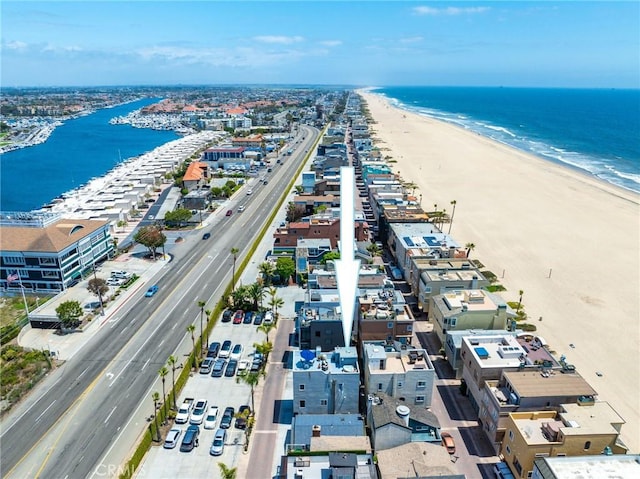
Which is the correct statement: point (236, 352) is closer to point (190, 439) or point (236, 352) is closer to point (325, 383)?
point (190, 439)

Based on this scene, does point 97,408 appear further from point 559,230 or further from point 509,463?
point 559,230

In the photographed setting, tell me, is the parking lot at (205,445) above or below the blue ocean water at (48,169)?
above

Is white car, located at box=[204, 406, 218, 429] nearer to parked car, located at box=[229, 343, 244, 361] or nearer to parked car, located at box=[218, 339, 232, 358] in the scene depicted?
parked car, located at box=[229, 343, 244, 361]

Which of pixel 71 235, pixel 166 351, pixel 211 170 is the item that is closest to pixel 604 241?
pixel 166 351

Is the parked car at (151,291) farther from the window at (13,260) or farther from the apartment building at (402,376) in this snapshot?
the apartment building at (402,376)

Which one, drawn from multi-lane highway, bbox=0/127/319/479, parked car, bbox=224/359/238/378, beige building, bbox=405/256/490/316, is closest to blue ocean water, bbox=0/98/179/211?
multi-lane highway, bbox=0/127/319/479

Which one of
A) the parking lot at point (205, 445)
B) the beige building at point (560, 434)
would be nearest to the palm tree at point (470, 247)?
the beige building at point (560, 434)
